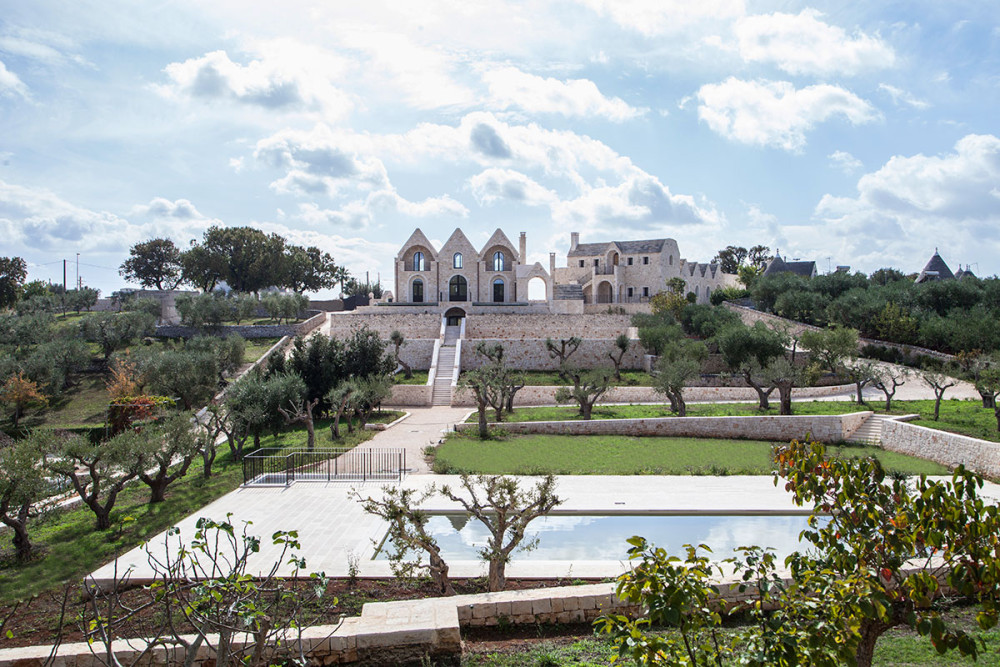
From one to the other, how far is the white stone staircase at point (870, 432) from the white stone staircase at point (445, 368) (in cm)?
1835

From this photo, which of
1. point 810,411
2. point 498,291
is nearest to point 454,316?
point 498,291

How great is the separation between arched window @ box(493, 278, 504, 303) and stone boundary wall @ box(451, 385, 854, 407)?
1929cm

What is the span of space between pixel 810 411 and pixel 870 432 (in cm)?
263

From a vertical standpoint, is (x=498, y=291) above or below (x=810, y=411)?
above

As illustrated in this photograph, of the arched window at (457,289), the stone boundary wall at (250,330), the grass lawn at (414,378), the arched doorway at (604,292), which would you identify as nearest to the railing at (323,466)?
the grass lawn at (414,378)

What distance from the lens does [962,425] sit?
20.4 m

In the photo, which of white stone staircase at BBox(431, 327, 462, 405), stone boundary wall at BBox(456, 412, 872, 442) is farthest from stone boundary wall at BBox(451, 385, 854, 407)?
stone boundary wall at BBox(456, 412, 872, 442)

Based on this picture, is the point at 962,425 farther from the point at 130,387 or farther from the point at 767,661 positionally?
the point at 130,387

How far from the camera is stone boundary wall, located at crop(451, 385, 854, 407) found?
30000 mm

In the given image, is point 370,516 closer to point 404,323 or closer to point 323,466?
point 323,466

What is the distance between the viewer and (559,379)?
34.0 metres

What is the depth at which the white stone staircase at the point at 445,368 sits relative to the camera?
32787 mm

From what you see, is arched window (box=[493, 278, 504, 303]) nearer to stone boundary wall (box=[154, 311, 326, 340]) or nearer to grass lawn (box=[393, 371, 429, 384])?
stone boundary wall (box=[154, 311, 326, 340])

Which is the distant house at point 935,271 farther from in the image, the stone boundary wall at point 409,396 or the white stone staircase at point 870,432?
the stone boundary wall at point 409,396
